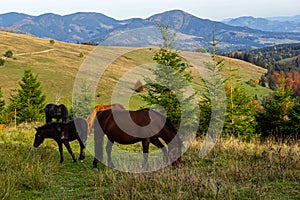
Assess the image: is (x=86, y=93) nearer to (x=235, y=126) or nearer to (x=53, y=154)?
(x=235, y=126)

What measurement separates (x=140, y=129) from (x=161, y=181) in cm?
237

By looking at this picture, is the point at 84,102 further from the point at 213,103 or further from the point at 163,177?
the point at 163,177

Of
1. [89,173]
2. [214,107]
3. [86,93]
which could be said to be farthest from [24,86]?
[89,173]

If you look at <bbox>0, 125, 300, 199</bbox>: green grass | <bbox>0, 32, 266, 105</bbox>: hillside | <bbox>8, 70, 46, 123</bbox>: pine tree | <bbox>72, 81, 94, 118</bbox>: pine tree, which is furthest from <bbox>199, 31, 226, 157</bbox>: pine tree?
<bbox>0, 32, 266, 105</bbox>: hillside

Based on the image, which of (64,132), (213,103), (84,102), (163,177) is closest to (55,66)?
(84,102)

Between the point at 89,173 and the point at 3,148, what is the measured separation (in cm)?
382

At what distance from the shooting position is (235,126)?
21.6 metres

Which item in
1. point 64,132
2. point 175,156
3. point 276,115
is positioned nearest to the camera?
point 175,156

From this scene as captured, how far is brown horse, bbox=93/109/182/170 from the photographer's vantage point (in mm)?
8227

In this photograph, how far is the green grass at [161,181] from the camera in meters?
5.71

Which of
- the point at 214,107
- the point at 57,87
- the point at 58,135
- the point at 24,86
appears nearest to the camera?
the point at 58,135

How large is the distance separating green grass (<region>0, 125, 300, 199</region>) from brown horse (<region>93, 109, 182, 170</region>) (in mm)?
582

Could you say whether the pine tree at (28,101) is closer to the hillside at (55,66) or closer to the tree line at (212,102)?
the tree line at (212,102)

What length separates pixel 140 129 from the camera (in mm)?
8281
